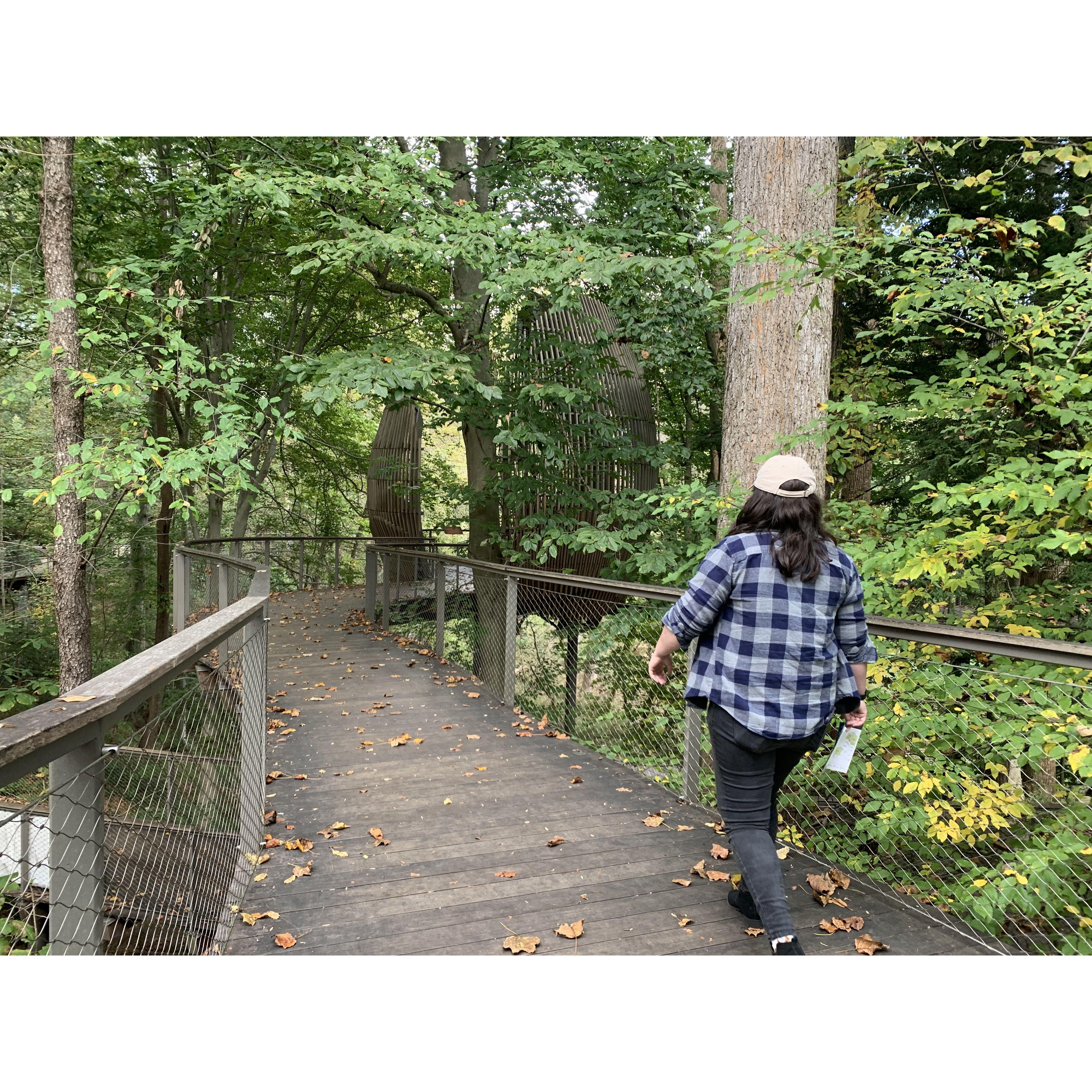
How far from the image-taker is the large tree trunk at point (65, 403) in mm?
7629

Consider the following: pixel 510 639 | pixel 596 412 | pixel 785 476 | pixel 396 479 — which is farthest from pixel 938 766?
pixel 396 479

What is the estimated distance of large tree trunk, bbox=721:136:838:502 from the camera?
5.69 m

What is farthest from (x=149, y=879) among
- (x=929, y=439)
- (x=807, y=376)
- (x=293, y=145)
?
(x=293, y=145)

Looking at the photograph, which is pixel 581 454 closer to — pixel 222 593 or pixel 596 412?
pixel 596 412

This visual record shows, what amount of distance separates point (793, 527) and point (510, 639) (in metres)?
4.14

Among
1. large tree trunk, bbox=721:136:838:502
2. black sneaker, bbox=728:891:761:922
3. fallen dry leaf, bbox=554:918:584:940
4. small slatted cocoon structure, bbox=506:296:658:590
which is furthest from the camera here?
small slatted cocoon structure, bbox=506:296:658:590

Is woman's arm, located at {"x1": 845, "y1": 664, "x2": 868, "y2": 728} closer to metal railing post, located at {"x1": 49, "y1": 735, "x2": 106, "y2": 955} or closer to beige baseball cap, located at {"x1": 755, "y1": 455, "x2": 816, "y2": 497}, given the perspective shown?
beige baseball cap, located at {"x1": 755, "y1": 455, "x2": 816, "y2": 497}

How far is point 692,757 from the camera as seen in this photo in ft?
14.5

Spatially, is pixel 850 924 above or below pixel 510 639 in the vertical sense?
below

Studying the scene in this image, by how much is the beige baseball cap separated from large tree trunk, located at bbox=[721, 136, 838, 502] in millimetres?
3009

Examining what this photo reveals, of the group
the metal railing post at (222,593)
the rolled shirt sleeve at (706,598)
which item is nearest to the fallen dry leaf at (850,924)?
the rolled shirt sleeve at (706,598)

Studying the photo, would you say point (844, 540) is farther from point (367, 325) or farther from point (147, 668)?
point (367, 325)

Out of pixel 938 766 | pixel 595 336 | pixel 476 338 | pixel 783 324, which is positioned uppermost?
pixel 595 336

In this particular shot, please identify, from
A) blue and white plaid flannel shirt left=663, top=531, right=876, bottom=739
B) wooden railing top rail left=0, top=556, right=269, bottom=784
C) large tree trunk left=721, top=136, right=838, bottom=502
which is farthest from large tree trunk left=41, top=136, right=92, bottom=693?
blue and white plaid flannel shirt left=663, top=531, right=876, bottom=739
